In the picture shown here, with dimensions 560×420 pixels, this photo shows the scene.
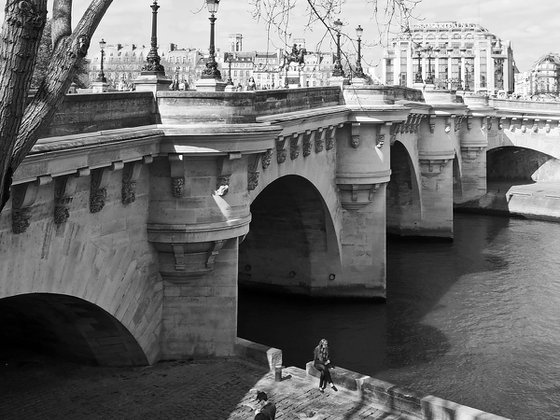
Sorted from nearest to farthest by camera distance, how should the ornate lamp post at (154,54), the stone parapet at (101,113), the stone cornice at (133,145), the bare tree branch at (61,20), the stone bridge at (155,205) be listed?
the bare tree branch at (61,20)
the stone cornice at (133,145)
the stone bridge at (155,205)
the stone parapet at (101,113)
the ornate lamp post at (154,54)

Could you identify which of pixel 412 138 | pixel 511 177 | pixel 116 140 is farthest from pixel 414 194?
pixel 116 140

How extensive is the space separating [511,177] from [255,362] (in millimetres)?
54023

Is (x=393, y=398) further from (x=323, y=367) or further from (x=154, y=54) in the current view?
(x=154, y=54)

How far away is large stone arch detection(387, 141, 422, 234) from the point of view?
44.5 m

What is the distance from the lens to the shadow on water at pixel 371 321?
2395 centimetres

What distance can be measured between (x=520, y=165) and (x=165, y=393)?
186 ft

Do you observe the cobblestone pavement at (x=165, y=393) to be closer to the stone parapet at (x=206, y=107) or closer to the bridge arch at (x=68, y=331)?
the bridge arch at (x=68, y=331)

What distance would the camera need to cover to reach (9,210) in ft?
39.1

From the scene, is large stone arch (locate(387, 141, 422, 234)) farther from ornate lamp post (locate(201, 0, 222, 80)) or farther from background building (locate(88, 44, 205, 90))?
background building (locate(88, 44, 205, 90))

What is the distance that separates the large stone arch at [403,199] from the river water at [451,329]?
209 inches

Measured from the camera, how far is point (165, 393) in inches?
631

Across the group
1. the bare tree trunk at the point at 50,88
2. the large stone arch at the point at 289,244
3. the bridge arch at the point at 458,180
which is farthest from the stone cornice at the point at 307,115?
the bridge arch at the point at 458,180

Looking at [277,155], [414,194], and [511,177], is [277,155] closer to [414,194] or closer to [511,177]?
[414,194]

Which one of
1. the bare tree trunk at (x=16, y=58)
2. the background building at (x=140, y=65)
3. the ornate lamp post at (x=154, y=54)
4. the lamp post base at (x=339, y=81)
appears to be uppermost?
the background building at (x=140, y=65)
